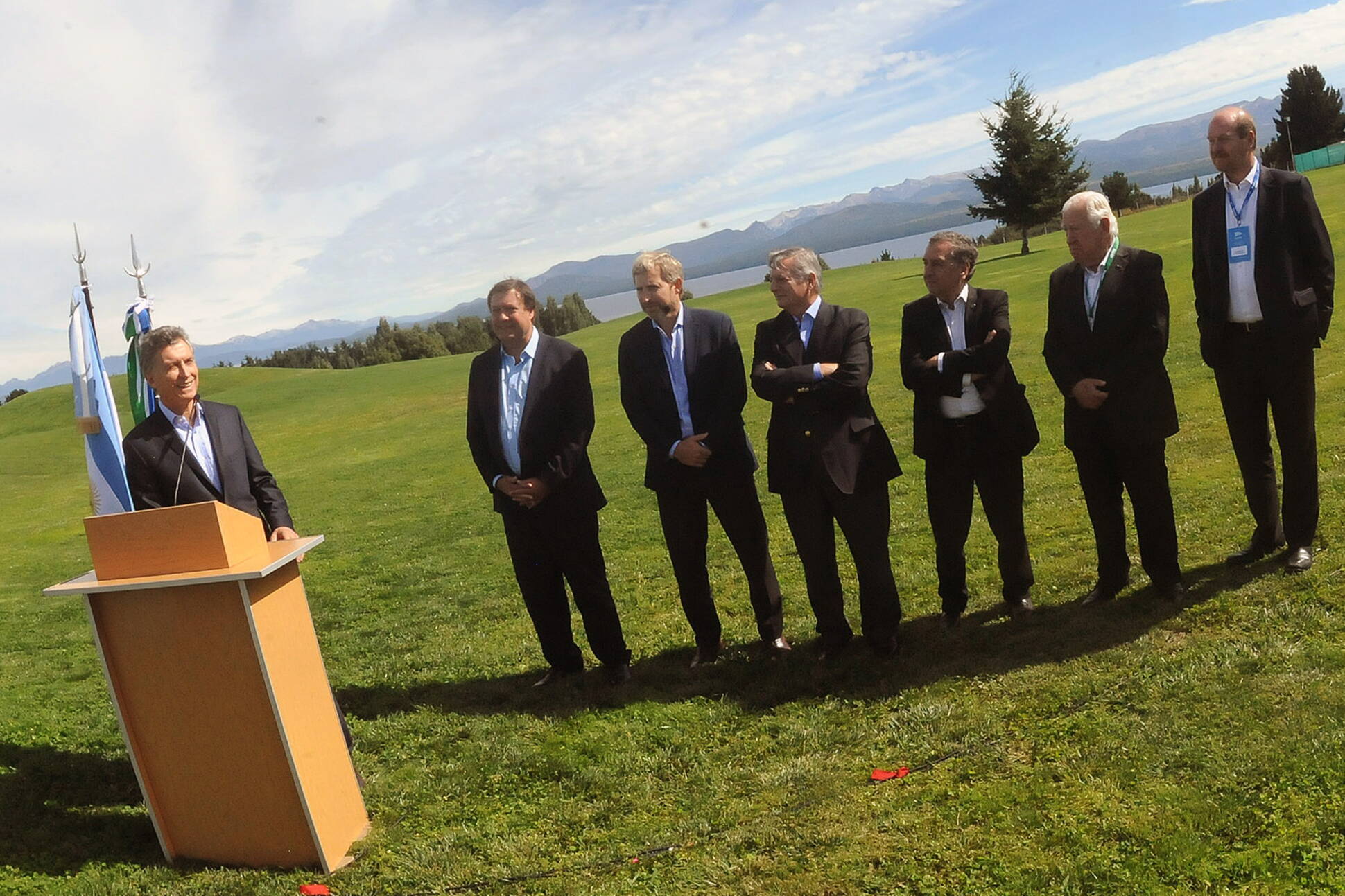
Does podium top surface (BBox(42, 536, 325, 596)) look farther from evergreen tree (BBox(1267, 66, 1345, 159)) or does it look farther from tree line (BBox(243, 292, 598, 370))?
evergreen tree (BBox(1267, 66, 1345, 159))

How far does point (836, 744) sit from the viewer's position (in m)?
4.81

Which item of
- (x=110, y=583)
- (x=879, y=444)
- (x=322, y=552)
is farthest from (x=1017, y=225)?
(x=110, y=583)

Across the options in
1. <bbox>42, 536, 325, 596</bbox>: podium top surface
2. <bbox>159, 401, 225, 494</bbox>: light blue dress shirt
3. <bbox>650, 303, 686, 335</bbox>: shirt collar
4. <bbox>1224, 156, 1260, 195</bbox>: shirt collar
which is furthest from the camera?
<bbox>650, 303, 686, 335</bbox>: shirt collar

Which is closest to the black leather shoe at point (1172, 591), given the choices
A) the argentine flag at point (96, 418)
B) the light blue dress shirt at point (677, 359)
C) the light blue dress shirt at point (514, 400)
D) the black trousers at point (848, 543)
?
the black trousers at point (848, 543)

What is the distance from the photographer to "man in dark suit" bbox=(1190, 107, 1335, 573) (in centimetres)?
541

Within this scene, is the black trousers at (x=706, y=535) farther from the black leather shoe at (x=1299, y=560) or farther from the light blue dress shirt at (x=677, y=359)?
the black leather shoe at (x=1299, y=560)

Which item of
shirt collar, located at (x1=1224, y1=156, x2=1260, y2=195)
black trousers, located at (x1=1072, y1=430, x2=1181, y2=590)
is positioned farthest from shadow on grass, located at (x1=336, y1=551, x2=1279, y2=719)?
shirt collar, located at (x1=1224, y1=156, x2=1260, y2=195)

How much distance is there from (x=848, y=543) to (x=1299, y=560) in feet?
8.39

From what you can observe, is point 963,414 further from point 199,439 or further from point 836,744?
point 199,439

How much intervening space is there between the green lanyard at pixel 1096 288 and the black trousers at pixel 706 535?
2182mm

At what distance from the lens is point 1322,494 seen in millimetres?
6762

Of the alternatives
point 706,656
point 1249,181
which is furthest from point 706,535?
point 1249,181

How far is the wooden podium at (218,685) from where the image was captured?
4.10 metres

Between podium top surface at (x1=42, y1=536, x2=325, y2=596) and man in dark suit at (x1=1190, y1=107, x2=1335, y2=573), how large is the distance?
5065 millimetres
